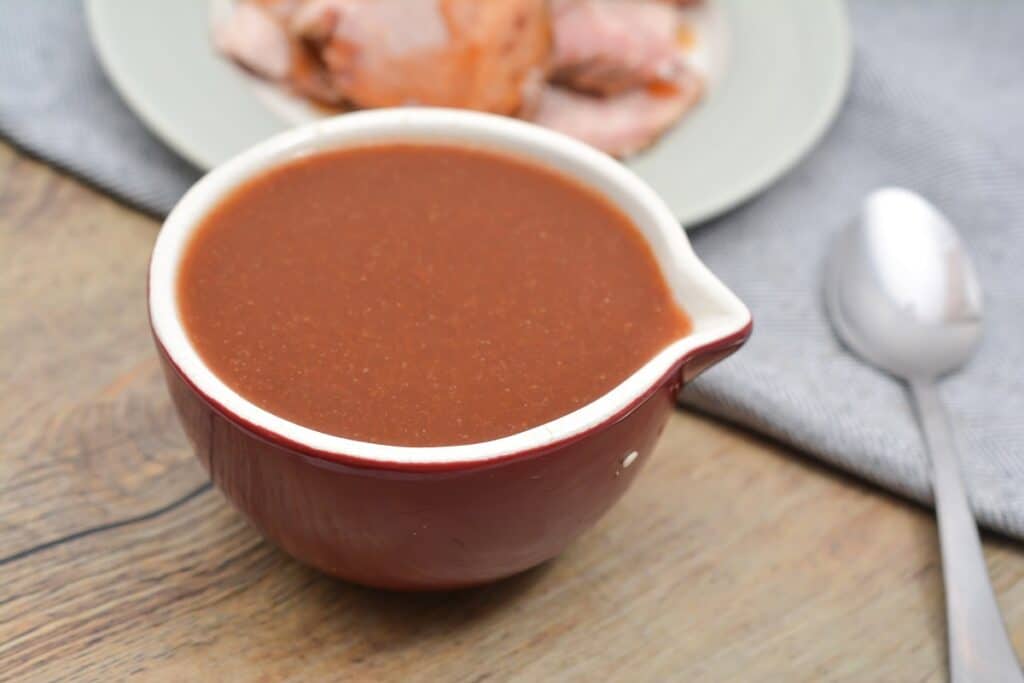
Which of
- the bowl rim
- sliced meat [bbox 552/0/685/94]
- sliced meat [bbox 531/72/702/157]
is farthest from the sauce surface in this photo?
sliced meat [bbox 552/0/685/94]

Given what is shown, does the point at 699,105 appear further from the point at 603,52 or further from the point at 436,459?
the point at 436,459

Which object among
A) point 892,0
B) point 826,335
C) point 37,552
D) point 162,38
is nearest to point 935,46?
point 892,0

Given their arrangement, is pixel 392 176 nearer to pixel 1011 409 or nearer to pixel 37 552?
pixel 37 552

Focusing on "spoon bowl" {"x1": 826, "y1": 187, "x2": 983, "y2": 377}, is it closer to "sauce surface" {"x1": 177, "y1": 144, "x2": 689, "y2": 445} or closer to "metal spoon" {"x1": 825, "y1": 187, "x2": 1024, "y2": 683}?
"metal spoon" {"x1": 825, "y1": 187, "x2": 1024, "y2": 683}

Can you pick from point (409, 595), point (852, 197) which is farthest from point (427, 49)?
point (409, 595)

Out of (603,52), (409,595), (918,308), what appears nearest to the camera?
(409,595)

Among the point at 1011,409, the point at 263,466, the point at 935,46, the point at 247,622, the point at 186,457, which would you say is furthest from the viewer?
the point at 935,46

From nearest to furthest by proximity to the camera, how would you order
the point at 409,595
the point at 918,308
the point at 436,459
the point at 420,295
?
1. the point at 436,459
2. the point at 420,295
3. the point at 409,595
4. the point at 918,308
